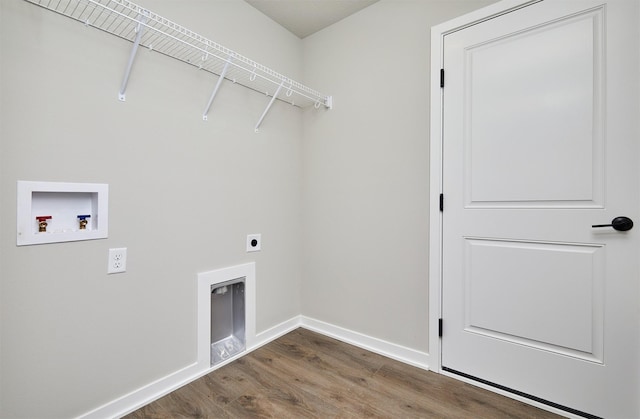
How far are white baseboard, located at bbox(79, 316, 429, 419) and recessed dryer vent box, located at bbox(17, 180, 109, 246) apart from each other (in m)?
0.85

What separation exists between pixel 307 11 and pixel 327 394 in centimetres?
259

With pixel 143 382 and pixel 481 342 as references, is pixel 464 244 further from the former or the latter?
pixel 143 382

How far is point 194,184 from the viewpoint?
68.1 inches

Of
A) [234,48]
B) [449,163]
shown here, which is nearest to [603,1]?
[449,163]

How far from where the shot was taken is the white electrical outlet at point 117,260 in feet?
4.58

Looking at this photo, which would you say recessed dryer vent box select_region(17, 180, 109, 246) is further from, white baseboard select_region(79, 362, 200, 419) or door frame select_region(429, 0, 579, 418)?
door frame select_region(429, 0, 579, 418)

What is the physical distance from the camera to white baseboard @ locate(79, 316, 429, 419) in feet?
4.67

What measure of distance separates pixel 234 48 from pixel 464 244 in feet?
6.47

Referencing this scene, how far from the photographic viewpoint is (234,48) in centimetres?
193

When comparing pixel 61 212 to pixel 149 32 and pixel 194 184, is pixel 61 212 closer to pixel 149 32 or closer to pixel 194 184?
pixel 194 184

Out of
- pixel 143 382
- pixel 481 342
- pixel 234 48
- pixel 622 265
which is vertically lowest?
pixel 143 382

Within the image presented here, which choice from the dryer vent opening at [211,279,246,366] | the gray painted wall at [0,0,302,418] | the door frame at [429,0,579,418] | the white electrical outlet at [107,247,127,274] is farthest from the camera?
the dryer vent opening at [211,279,246,366]

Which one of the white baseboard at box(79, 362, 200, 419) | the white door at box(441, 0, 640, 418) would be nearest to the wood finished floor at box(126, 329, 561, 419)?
the white baseboard at box(79, 362, 200, 419)

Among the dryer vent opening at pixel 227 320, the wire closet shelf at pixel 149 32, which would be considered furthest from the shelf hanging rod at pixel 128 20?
the dryer vent opening at pixel 227 320
